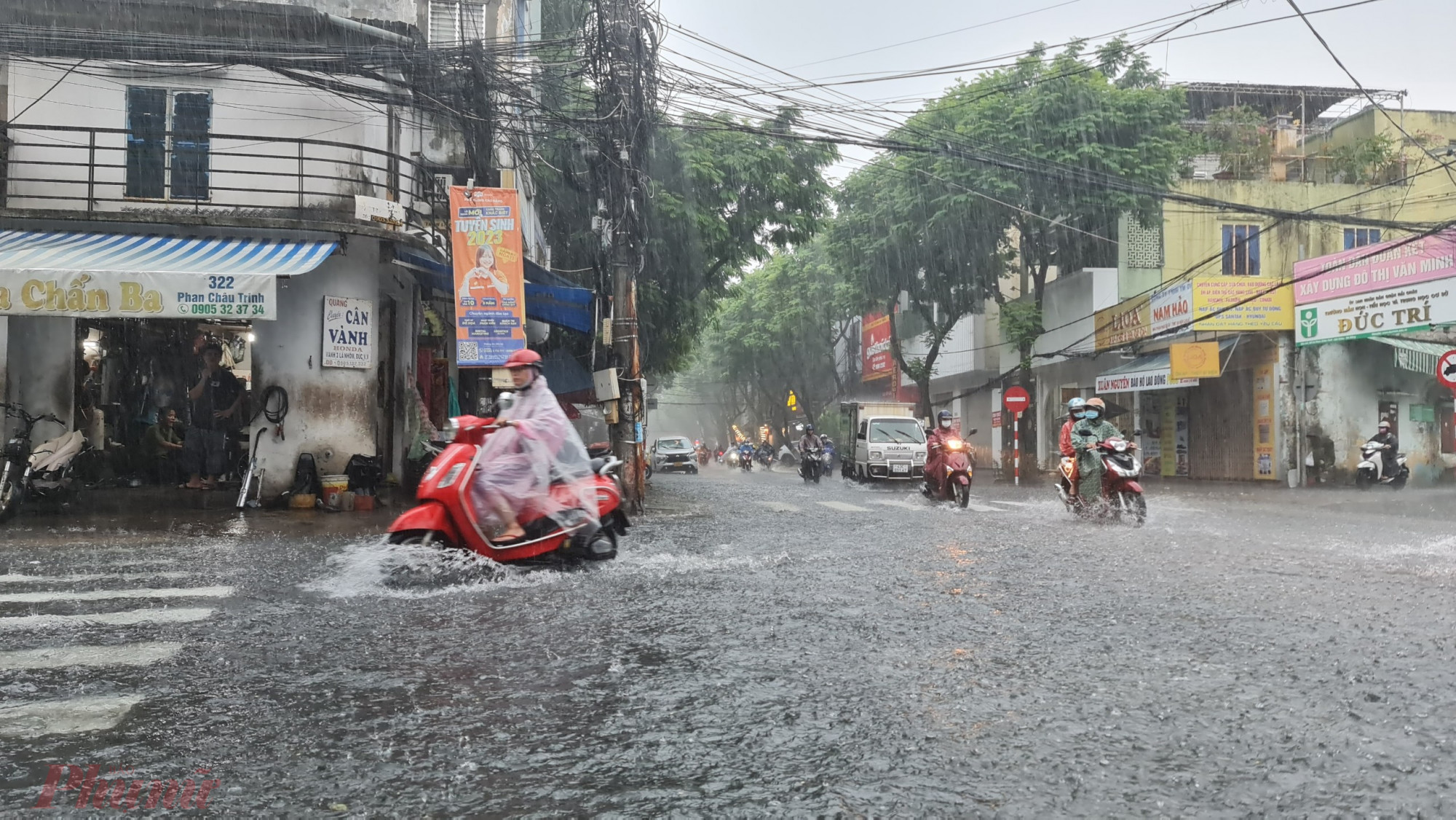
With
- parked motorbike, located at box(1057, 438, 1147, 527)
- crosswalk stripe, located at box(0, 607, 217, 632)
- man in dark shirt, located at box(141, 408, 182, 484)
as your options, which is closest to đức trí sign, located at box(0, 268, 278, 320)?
man in dark shirt, located at box(141, 408, 182, 484)

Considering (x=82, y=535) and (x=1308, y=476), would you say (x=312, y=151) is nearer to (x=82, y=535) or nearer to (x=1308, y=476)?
(x=82, y=535)

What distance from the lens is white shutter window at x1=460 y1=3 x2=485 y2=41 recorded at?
1839 centimetres

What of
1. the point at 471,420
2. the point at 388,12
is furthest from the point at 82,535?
the point at 388,12

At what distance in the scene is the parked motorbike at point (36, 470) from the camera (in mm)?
11812

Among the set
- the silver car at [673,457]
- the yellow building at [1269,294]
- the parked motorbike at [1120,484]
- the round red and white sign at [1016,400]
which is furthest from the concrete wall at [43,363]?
the silver car at [673,457]

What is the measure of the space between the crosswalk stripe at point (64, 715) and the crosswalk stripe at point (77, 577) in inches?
147

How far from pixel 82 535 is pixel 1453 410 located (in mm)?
26294

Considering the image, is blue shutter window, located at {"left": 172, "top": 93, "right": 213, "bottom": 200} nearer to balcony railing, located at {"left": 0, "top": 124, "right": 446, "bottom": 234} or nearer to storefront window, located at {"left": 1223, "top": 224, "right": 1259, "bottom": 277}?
balcony railing, located at {"left": 0, "top": 124, "right": 446, "bottom": 234}

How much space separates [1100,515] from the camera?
13.2 meters

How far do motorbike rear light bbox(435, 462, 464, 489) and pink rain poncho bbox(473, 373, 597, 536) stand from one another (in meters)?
0.14

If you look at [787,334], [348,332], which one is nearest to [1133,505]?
[348,332]

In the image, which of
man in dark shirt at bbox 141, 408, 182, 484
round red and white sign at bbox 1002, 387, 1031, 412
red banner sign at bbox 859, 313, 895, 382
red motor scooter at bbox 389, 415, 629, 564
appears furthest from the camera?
red banner sign at bbox 859, 313, 895, 382

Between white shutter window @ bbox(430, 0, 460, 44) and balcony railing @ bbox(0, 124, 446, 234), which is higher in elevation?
white shutter window @ bbox(430, 0, 460, 44)

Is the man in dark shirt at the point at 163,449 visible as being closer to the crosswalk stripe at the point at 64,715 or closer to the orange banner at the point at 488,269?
the orange banner at the point at 488,269
